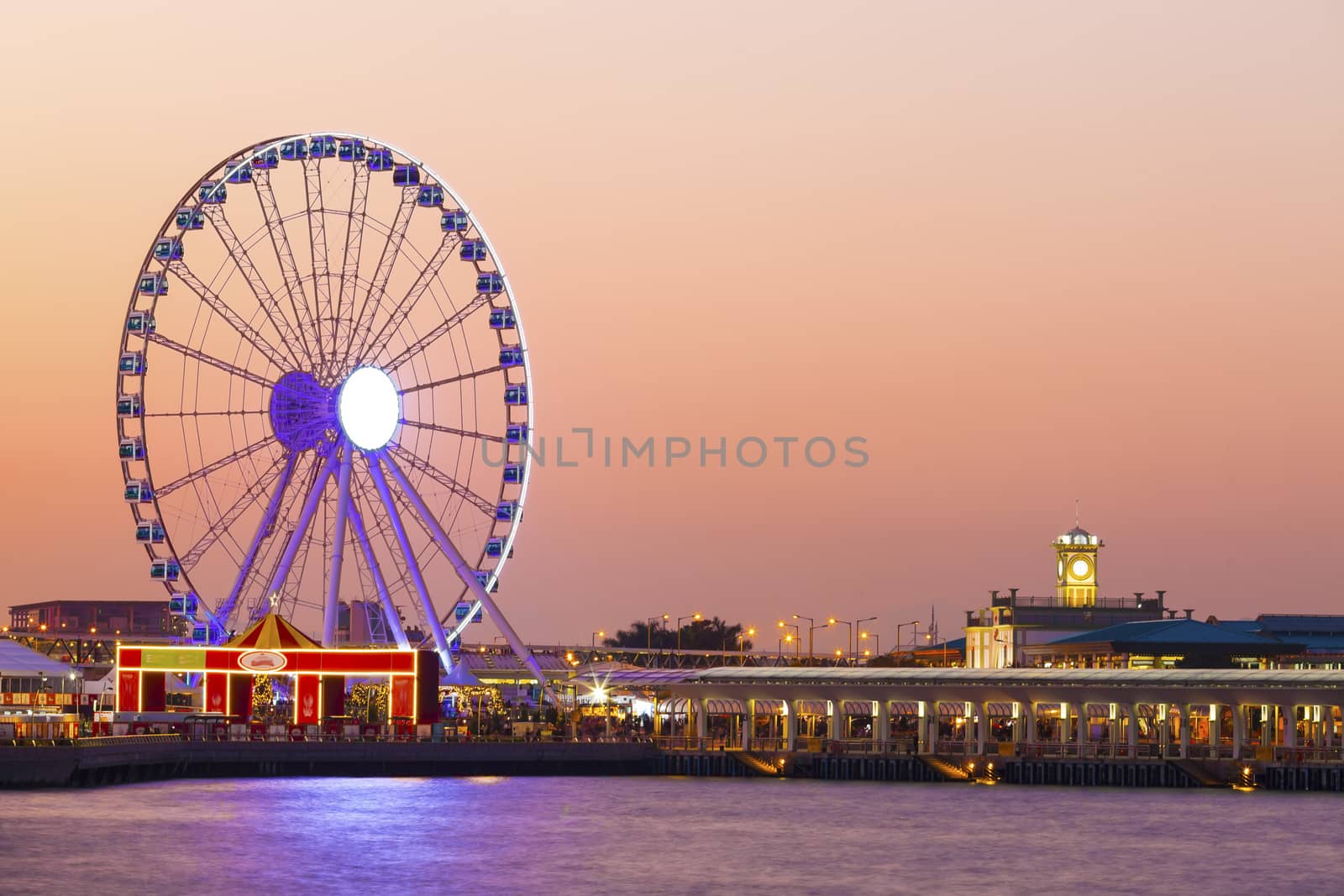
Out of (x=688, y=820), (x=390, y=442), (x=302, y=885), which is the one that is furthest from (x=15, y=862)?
(x=390, y=442)

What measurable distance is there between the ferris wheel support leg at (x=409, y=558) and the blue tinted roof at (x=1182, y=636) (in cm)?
5599

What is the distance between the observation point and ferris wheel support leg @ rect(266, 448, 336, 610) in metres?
106

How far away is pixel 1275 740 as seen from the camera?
131m

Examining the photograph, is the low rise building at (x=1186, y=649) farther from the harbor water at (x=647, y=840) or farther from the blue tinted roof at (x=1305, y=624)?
the harbor water at (x=647, y=840)

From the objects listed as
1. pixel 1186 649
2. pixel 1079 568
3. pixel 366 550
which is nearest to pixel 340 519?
pixel 366 550

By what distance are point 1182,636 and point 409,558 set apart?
63.2 meters

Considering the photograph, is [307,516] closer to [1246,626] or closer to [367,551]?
[367,551]

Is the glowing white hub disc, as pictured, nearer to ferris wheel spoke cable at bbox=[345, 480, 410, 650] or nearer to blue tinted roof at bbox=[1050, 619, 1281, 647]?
ferris wheel spoke cable at bbox=[345, 480, 410, 650]

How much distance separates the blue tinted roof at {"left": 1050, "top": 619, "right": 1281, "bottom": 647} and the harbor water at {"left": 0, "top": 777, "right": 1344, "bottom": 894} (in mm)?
41894

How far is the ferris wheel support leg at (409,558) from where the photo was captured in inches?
4230

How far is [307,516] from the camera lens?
106 metres

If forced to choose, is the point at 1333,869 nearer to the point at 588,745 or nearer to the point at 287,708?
the point at 588,745

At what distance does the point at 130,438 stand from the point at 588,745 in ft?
90.6

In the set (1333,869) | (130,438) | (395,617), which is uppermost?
(130,438)
